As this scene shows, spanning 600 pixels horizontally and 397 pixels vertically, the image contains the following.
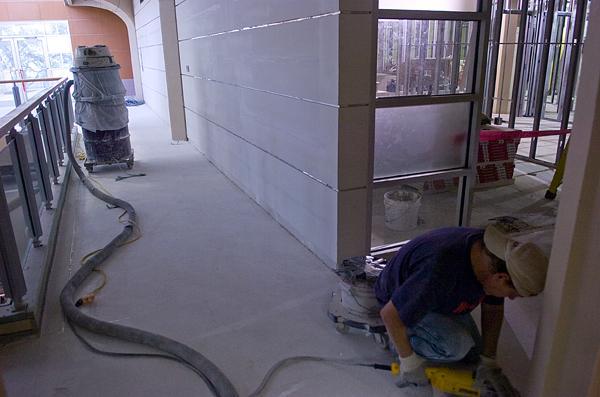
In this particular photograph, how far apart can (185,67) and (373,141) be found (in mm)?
4258

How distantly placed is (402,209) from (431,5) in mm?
1349

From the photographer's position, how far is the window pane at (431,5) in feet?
8.52

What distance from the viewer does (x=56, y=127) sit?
5.20 metres

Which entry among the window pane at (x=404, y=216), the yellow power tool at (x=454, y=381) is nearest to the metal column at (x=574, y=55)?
the window pane at (x=404, y=216)

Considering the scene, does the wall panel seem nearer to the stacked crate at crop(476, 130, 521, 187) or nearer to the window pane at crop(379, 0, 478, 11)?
the window pane at crop(379, 0, 478, 11)

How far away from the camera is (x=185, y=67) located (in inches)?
244

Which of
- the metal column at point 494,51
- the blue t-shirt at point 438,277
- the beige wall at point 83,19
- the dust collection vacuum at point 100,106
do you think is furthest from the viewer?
the beige wall at point 83,19

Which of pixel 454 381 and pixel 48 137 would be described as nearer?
pixel 454 381

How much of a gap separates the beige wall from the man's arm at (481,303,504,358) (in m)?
13.2

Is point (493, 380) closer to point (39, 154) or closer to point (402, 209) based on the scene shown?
point (402, 209)

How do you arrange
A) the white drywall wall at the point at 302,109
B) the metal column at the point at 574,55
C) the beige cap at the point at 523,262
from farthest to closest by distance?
the metal column at the point at 574,55
the white drywall wall at the point at 302,109
the beige cap at the point at 523,262

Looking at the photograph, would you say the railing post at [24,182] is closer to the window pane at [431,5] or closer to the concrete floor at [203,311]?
the concrete floor at [203,311]

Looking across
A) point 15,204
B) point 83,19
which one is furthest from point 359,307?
point 83,19

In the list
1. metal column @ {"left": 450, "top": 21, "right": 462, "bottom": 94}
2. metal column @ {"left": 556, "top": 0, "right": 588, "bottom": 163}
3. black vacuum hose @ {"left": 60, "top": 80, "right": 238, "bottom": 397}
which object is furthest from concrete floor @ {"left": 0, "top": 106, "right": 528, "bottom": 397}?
metal column @ {"left": 556, "top": 0, "right": 588, "bottom": 163}
